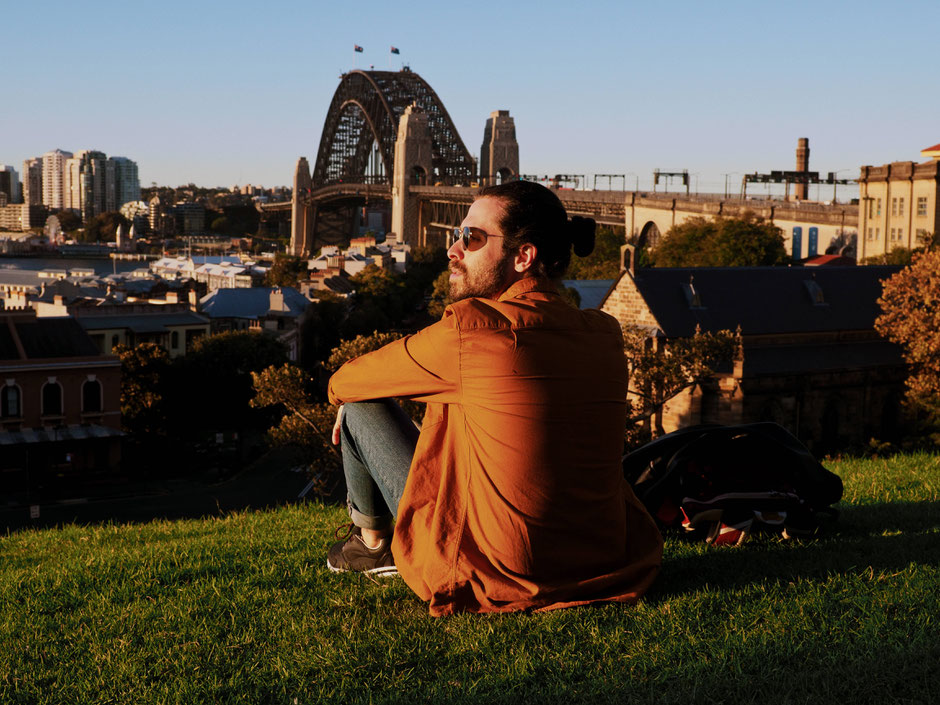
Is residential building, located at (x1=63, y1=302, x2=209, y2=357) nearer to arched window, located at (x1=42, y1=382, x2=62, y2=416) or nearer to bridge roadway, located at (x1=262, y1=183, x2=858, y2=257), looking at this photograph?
arched window, located at (x1=42, y1=382, x2=62, y2=416)

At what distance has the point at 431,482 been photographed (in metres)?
3.73

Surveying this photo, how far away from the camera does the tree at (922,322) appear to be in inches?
1178

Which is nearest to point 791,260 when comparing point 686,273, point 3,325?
point 686,273

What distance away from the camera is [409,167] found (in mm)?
114438

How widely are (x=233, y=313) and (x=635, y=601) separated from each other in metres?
58.0

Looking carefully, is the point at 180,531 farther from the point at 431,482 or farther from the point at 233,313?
the point at 233,313

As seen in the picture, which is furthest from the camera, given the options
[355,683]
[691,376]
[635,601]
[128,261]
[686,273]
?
[128,261]

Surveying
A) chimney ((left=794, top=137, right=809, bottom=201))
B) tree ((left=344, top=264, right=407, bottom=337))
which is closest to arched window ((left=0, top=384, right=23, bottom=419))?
tree ((left=344, top=264, right=407, bottom=337))

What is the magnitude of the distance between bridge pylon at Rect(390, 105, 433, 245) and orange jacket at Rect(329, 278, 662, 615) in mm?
109208

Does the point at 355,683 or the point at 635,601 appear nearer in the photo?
the point at 355,683

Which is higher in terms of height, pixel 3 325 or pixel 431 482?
pixel 431 482

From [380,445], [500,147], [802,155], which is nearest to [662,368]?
[380,445]

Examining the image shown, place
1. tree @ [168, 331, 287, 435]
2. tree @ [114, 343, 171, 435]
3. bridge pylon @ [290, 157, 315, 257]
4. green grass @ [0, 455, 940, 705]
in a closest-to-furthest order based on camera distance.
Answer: green grass @ [0, 455, 940, 705]
tree @ [114, 343, 171, 435]
tree @ [168, 331, 287, 435]
bridge pylon @ [290, 157, 315, 257]

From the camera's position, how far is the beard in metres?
3.73
